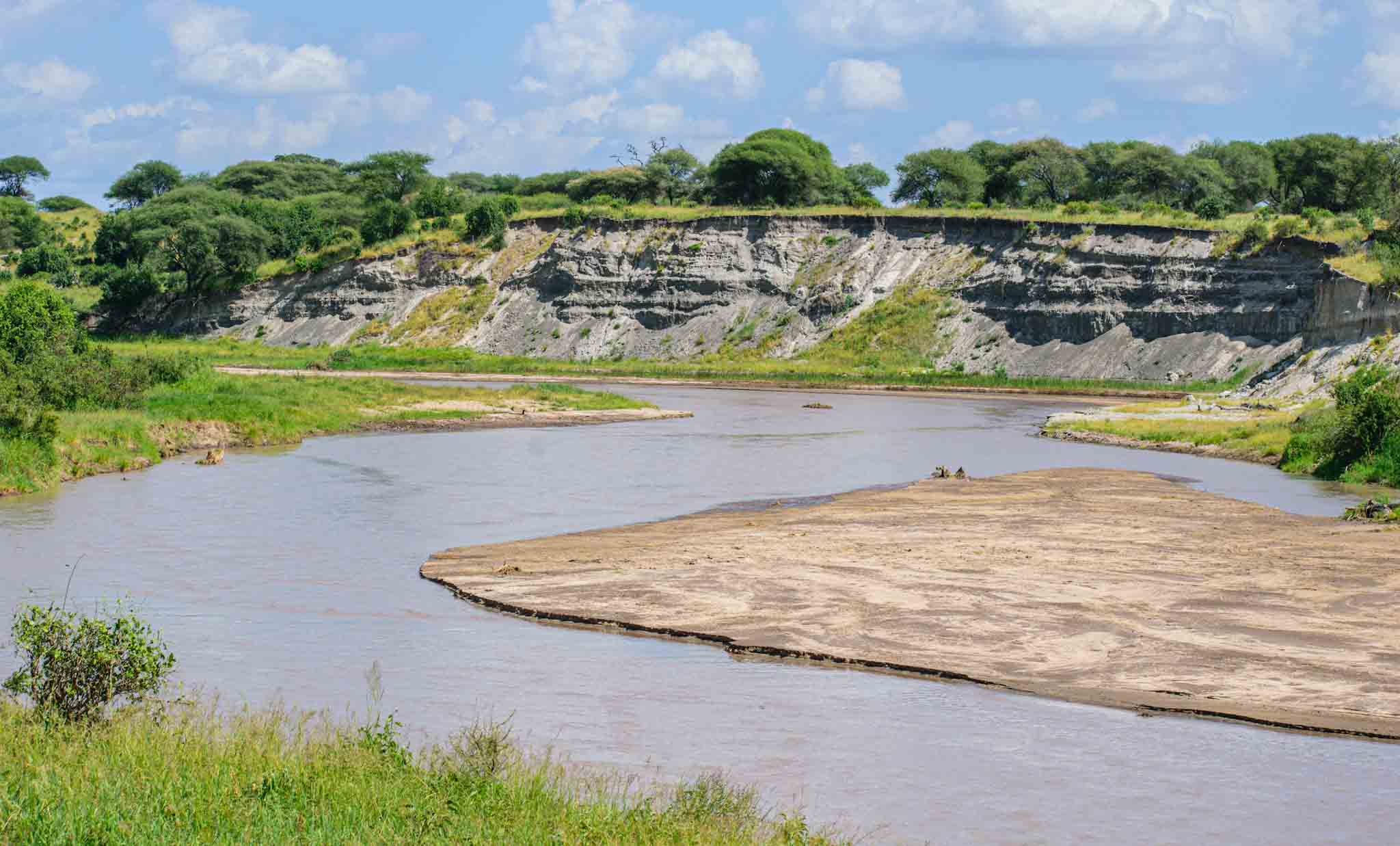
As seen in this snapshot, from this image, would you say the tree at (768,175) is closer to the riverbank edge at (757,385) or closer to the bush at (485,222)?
the bush at (485,222)

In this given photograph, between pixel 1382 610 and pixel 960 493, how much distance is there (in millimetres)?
13482

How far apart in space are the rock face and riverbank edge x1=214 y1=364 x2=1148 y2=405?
4.78 m

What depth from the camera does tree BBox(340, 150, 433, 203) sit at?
12062 cm

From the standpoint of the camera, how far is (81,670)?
38.6 ft

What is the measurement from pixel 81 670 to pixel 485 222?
9511 cm

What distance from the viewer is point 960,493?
31.1 m

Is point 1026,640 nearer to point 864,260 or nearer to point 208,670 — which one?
point 208,670

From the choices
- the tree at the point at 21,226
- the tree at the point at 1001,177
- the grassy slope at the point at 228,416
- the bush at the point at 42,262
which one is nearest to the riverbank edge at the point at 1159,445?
the grassy slope at the point at 228,416

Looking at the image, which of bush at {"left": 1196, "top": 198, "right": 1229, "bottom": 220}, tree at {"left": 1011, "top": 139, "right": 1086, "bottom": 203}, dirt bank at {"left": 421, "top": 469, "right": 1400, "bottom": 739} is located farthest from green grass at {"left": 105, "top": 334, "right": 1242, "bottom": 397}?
dirt bank at {"left": 421, "top": 469, "right": 1400, "bottom": 739}

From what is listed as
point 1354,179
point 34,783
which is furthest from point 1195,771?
point 1354,179

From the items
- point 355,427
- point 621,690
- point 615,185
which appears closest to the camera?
point 621,690

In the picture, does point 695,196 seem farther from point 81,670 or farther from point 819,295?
point 81,670

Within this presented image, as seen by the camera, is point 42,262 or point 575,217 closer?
point 575,217

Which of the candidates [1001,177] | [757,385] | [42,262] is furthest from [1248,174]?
[42,262]
